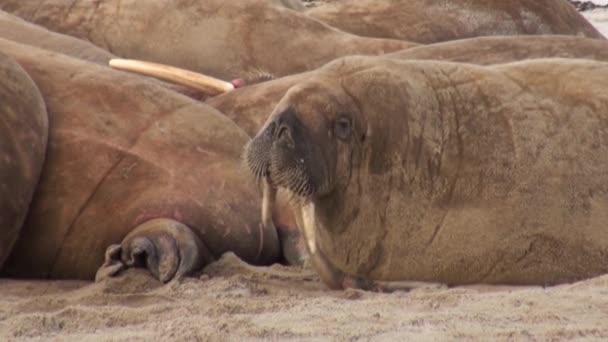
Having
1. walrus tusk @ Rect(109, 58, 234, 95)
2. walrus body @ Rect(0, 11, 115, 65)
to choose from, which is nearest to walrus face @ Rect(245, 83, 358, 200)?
walrus tusk @ Rect(109, 58, 234, 95)

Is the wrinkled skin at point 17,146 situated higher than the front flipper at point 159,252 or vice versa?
the wrinkled skin at point 17,146

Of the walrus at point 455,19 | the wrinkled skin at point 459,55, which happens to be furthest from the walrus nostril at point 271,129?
the walrus at point 455,19

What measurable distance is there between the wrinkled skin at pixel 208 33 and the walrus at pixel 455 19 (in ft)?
1.99

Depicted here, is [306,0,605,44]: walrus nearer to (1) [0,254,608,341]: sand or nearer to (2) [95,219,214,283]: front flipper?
(2) [95,219,214,283]: front flipper

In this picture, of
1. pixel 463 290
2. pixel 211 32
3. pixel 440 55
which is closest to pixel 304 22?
pixel 211 32

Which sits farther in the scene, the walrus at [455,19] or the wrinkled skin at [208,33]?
the walrus at [455,19]

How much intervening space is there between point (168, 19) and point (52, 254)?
3295 mm

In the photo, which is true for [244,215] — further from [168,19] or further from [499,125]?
[168,19]

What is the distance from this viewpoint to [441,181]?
503cm

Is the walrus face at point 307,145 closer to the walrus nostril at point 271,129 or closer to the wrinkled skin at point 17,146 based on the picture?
the walrus nostril at point 271,129

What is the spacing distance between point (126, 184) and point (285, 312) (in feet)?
5.15

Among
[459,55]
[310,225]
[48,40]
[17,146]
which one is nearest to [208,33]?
[48,40]

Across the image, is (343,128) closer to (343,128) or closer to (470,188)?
(343,128)

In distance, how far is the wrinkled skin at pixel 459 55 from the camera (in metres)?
6.69
